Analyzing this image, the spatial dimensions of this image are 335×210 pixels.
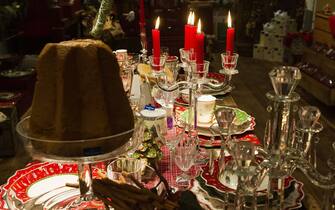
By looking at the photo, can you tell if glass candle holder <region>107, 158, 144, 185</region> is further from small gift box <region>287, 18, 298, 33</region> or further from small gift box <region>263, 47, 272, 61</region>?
small gift box <region>287, 18, 298, 33</region>

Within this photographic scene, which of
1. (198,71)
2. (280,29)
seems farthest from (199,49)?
(280,29)

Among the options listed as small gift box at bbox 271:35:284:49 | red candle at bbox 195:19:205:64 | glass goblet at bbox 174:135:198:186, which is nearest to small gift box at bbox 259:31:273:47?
small gift box at bbox 271:35:284:49

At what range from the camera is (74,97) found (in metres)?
0.96

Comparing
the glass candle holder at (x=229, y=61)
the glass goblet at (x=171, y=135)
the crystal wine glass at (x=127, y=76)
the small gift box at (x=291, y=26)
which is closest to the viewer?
the glass goblet at (x=171, y=135)

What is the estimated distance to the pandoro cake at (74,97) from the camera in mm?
957

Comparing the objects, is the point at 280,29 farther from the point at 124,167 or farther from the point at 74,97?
the point at 74,97

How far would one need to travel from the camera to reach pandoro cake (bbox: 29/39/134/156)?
957mm

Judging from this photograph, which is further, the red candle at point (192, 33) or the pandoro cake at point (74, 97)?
the red candle at point (192, 33)

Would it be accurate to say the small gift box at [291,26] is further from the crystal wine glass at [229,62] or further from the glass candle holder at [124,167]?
the glass candle holder at [124,167]

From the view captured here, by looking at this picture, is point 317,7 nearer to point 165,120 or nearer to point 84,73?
point 165,120

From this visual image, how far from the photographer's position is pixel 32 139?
992mm

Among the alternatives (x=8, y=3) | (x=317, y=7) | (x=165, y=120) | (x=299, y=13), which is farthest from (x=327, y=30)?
(x=165, y=120)

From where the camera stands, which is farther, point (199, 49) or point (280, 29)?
point (280, 29)

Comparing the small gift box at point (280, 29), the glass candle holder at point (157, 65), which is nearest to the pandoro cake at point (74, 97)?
the glass candle holder at point (157, 65)
